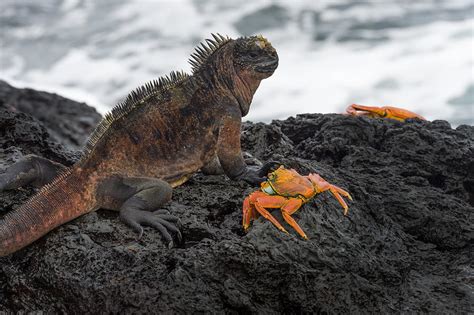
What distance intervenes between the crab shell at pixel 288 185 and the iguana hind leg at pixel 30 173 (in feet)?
4.94

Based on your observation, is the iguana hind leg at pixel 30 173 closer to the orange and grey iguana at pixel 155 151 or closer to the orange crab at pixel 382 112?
the orange and grey iguana at pixel 155 151

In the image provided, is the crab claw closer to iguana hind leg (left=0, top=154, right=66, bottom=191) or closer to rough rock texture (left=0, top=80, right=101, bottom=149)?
iguana hind leg (left=0, top=154, right=66, bottom=191)

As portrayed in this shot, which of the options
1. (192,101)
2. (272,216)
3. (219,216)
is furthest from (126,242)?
(192,101)

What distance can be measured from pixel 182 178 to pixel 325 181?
107 centimetres

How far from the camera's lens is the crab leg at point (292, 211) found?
3.84 metres

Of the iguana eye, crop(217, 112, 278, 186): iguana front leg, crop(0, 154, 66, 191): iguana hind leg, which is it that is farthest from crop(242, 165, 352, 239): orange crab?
crop(0, 154, 66, 191): iguana hind leg

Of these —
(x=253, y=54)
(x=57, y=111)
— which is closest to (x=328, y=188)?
(x=253, y=54)

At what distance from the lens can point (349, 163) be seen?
5.13 m

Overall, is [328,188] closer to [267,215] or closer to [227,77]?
[267,215]

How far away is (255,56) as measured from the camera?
186 inches

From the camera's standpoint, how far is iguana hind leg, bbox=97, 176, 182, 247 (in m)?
4.03

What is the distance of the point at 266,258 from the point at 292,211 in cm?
43

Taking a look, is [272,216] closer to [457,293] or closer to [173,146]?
[173,146]

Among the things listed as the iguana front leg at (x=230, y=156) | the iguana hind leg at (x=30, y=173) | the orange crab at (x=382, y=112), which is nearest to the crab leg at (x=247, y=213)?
the iguana front leg at (x=230, y=156)
